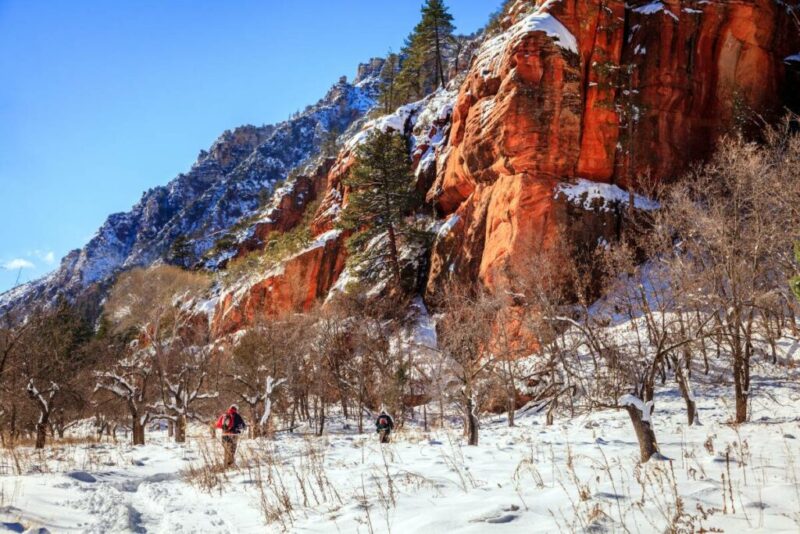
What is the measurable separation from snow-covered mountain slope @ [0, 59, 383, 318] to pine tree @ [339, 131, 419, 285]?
99.2 metres

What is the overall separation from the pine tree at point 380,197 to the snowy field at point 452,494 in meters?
27.3

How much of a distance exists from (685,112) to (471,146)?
15.1m

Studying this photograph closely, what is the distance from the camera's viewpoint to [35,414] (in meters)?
27.7

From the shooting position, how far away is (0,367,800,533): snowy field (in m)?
3.94

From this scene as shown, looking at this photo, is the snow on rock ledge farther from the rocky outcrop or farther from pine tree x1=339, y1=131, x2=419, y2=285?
the rocky outcrop

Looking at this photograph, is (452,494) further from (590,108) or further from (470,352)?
(590,108)

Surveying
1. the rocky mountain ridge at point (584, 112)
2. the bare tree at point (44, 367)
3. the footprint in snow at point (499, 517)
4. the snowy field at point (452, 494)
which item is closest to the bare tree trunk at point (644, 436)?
the snowy field at point (452, 494)

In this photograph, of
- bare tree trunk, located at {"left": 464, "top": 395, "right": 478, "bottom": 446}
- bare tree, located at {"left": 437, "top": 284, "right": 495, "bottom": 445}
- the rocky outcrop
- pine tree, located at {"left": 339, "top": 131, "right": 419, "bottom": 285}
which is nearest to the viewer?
bare tree trunk, located at {"left": 464, "top": 395, "right": 478, "bottom": 446}

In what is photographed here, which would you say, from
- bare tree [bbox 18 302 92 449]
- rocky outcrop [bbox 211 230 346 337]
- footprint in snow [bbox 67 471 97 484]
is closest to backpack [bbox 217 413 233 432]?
footprint in snow [bbox 67 471 97 484]

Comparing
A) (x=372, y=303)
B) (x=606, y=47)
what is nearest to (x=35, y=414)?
(x=372, y=303)

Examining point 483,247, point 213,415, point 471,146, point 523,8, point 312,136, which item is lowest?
point 213,415

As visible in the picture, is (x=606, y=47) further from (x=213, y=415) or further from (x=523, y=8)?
(x=213, y=415)

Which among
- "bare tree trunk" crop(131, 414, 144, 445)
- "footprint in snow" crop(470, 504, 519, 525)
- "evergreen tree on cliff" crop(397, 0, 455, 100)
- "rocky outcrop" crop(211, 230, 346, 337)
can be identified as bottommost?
"bare tree trunk" crop(131, 414, 144, 445)

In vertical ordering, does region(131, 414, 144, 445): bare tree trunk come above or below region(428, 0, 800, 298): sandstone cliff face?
below
